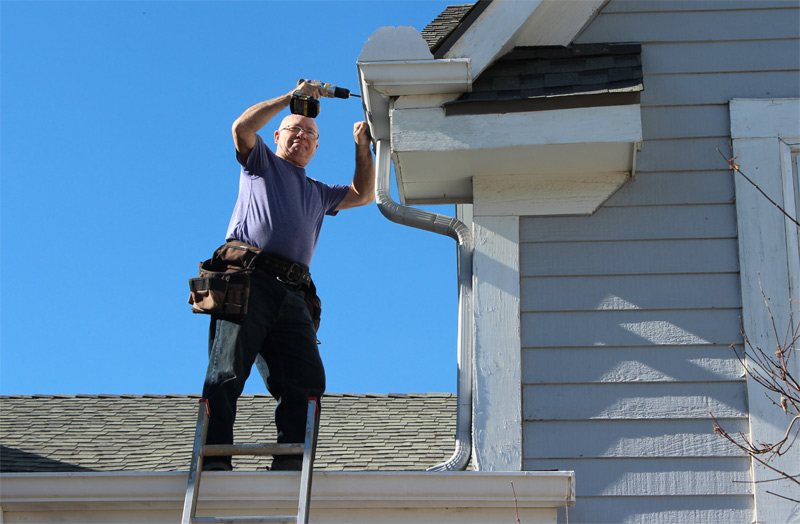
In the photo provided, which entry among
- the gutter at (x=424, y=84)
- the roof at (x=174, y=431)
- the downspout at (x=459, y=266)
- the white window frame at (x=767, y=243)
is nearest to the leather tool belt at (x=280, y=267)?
the downspout at (x=459, y=266)

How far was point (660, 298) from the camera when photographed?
5.36 meters

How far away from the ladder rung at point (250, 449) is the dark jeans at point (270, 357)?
0.65 ft

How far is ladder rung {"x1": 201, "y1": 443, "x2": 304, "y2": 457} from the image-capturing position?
4738 millimetres

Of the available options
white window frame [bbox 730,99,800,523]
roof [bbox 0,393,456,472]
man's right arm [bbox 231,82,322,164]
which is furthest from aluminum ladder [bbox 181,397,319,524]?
white window frame [bbox 730,99,800,523]

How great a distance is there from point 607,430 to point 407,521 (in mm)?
1003

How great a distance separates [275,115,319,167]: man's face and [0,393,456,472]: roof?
1.84 metres

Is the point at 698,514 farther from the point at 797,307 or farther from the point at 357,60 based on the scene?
the point at 357,60

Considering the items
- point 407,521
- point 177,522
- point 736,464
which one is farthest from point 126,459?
point 736,464

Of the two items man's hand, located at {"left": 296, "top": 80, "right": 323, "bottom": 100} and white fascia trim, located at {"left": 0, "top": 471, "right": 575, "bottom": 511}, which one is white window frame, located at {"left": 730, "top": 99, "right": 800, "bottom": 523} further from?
man's hand, located at {"left": 296, "top": 80, "right": 323, "bottom": 100}

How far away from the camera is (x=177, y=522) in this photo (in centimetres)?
509

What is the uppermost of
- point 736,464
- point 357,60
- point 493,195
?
point 357,60

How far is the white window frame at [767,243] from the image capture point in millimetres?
5051

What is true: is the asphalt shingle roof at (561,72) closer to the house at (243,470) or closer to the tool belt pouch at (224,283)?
the tool belt pouch at (224,283)

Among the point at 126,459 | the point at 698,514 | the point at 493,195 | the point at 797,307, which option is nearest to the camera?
the point at 698,514
